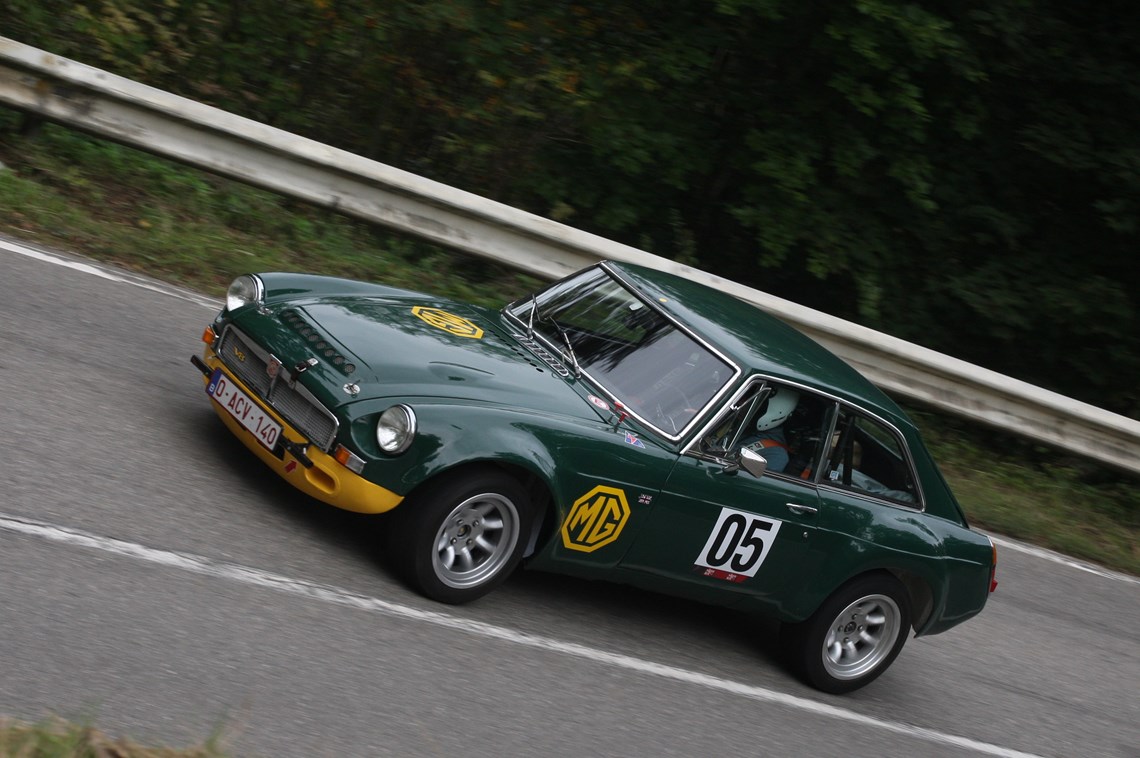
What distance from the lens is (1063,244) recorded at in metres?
13.6

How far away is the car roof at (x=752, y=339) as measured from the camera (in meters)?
6.20

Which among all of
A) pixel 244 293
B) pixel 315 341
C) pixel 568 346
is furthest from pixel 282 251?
pixel 315 341

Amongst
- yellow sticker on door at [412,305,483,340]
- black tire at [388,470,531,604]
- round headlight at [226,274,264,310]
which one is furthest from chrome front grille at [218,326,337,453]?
yellow sticker on door at [412,305,483,340]

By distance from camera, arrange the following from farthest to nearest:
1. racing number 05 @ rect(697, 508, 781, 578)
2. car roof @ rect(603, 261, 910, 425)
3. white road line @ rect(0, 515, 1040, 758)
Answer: car roof @ rect(603, 261, 910, 425) → racing number 05 @ rect(697, 508, 781, 578) → white road line @ rect(0, 515, 1040, 758)

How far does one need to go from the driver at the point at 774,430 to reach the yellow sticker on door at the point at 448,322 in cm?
142

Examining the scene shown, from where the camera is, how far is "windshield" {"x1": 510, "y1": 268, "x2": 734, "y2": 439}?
5.98 m

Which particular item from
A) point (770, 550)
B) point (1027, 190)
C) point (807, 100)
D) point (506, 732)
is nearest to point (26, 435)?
point (506, 732)

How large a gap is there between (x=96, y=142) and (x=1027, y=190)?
943cm

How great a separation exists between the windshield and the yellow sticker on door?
0.39 m

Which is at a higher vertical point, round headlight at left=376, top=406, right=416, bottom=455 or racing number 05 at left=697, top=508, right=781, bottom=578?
round headlight at left=376, top=406, right=416, bottom=455

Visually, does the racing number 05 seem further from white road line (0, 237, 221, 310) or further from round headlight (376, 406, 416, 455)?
white road line (0, 237, 221, 310)

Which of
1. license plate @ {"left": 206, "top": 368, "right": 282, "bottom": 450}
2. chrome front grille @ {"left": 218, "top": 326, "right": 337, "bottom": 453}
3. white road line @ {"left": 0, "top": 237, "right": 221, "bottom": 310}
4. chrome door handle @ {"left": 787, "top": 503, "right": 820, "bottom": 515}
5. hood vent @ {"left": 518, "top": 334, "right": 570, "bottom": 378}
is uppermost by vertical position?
hood vent @ {"left": 518, "top": 334, "right": 570, "bottom": 378}

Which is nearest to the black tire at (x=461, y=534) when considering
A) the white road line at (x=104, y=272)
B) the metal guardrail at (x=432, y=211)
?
the white road line at (x=104, y=272)

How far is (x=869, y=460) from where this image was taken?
6.46m
